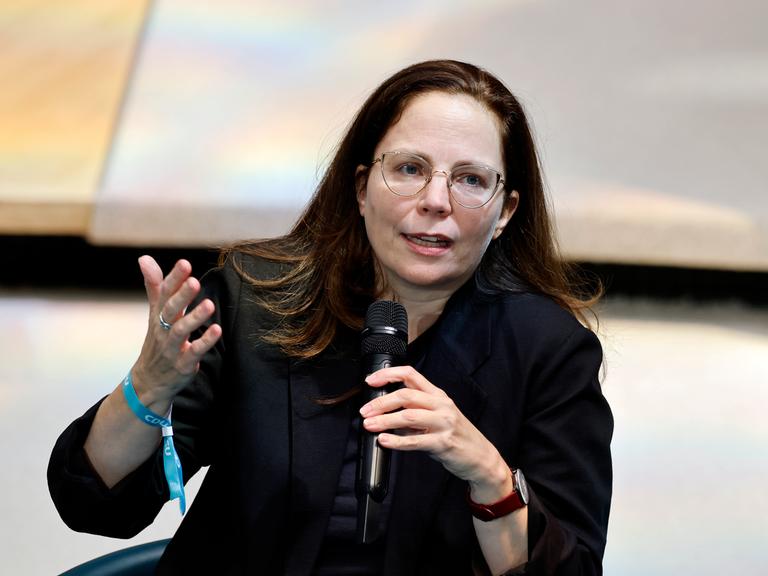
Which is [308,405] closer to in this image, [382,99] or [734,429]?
[382,99]

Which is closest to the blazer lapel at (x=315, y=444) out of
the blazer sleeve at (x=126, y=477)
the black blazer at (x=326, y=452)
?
the black blazer at (x=326, y=452)

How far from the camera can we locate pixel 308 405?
4.71 feet

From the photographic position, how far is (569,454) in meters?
1.38

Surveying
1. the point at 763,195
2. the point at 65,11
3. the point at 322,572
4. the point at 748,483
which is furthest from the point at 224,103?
the point at 322,572

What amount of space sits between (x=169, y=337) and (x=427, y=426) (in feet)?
0.95

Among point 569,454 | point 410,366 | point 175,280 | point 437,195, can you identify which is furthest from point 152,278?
point 569,454

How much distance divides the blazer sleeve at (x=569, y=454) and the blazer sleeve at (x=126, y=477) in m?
0.41

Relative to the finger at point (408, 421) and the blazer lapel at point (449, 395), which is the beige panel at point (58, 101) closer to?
the blazer lapel at point (449, 395)

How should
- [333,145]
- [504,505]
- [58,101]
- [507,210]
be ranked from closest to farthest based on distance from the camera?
[504,505], [507,210], [333,145], [58,101]

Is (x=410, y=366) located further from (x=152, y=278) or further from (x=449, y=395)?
(x=152, y=278)

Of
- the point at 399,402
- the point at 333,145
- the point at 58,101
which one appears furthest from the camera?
the point at 58,101

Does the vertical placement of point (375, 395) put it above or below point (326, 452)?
above

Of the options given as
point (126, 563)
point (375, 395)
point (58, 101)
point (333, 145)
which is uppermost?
point (375, 395)

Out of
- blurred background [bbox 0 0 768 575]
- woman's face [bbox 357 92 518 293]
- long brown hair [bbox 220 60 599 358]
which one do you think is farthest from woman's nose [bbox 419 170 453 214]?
blurred background [bbox 0 0 768 575]
